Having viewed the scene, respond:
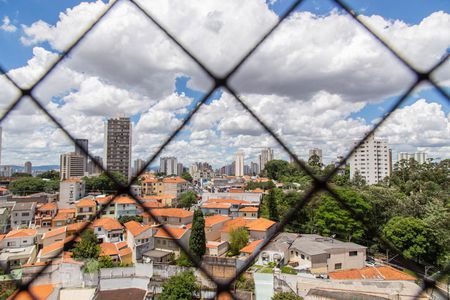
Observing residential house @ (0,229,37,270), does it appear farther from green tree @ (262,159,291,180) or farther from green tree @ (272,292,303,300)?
green tree @ (262,159,291,180)

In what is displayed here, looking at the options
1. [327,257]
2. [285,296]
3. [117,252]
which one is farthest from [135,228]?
[327,257]

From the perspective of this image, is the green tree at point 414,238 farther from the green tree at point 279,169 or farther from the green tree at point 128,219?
the green tree at point 128,219

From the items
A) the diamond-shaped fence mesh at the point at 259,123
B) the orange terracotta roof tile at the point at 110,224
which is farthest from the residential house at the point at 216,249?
the diamond-shaped fence mesh at the point at 259,123

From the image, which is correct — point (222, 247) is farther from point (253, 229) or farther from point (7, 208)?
point (7, 208)

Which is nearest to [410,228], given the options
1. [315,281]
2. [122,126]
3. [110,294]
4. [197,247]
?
[315,281]

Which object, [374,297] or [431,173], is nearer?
[374,297]

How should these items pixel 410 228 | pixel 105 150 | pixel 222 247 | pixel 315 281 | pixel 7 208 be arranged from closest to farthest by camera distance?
pixel 105 150, pixel 315 281, pixel 410 228, pixel 222 247, pixel 7 208
